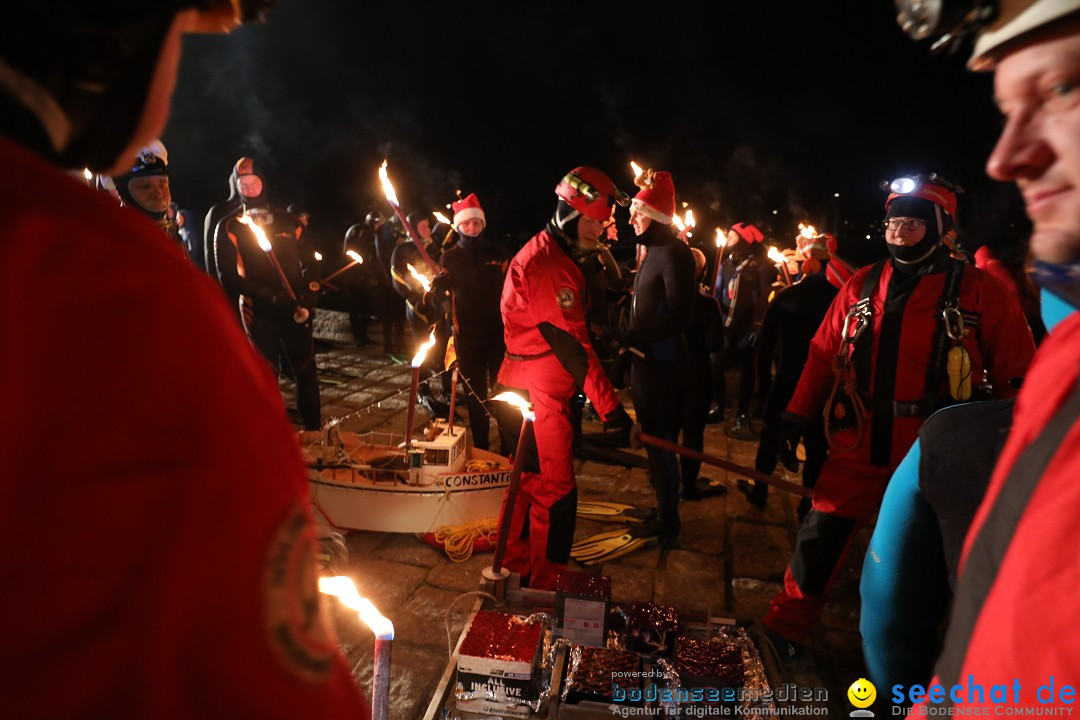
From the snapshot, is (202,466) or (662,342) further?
(662,342)

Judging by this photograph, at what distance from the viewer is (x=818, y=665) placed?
3689 mm

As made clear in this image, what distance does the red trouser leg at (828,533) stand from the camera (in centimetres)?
343

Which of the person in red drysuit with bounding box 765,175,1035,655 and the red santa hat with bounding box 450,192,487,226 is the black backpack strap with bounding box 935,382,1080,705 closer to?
the person in red drysuit with bounding box 765,175,1035,655

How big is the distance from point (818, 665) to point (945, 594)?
2.05 meters

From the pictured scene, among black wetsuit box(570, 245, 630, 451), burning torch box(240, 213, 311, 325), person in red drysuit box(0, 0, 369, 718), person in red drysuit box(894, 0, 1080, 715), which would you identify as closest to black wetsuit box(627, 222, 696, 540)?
black wetsuit box(570, 245, 630, 451)

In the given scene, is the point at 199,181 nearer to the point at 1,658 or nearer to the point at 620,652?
the point at 620,652

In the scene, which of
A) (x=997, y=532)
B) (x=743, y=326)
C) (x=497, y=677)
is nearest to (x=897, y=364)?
(x=997, y=532)

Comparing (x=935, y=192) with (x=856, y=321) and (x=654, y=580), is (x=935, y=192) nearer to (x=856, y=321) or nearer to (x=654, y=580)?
(x=856, y=321)

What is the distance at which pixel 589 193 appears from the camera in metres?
4.08

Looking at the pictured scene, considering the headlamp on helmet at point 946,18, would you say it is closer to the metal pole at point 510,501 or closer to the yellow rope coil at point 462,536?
the metal pole at point 510,501

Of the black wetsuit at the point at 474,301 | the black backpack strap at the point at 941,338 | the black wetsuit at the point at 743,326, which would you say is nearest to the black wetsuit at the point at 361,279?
the black wetsuit at the point at 474,301

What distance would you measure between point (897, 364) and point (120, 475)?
3751mm

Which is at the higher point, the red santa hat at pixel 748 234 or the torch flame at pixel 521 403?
the red santa hat at pixel 748 234

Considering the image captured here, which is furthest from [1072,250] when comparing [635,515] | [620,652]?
[635,515]
